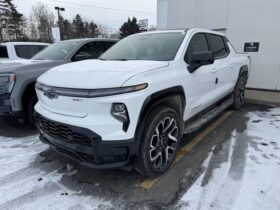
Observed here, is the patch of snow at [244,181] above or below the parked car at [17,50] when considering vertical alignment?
below

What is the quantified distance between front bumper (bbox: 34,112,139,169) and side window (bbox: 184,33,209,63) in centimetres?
158

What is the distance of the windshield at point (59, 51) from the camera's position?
16.4 ft

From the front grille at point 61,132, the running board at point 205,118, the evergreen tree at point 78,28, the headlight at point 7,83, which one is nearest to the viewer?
the front grille at point 61,132

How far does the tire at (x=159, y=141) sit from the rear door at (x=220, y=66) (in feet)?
4.89

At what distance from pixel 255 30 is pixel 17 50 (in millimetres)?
7900

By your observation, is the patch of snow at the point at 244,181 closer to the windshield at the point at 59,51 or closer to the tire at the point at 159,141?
the tire at the point at 159,141

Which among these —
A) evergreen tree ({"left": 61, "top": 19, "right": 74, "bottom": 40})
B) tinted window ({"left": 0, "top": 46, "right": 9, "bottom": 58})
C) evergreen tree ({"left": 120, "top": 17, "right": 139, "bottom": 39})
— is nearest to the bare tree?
evergreen tree ({"left": 61, "top": 19, "right": 74, "bottom": 40})

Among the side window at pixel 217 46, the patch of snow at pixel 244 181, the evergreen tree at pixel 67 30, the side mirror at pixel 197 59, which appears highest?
the evergreen tree at pixel 67 30

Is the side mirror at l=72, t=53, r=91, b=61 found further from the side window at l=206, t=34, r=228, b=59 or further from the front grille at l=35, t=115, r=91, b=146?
the side window at l=206, t=34, r=228, b=59

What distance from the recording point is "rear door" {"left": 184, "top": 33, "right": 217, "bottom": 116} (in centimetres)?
325

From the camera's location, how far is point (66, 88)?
243 centimetres

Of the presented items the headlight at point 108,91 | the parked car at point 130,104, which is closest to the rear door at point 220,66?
the parked car at point 130,104

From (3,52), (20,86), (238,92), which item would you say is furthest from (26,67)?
(238,92)

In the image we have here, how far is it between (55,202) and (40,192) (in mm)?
309
